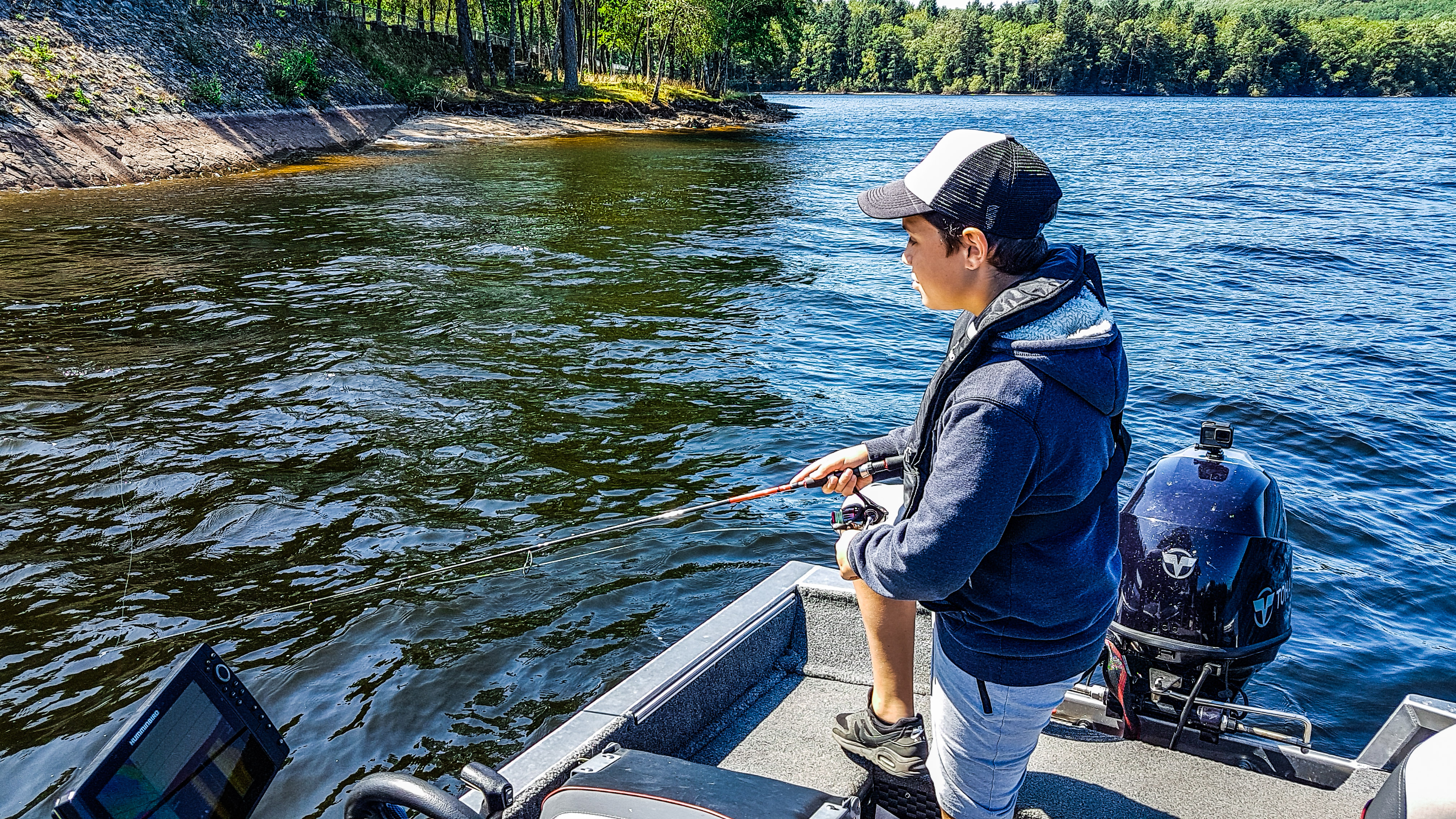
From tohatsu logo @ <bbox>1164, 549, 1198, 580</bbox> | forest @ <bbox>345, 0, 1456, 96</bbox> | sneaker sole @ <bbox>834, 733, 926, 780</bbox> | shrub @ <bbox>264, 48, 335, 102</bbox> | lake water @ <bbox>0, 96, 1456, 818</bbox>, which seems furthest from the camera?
forest @ <bbox>345, 0, 1456, 96</bbox>

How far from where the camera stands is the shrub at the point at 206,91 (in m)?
27.6

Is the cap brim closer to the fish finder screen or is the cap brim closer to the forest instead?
the fish finder screen

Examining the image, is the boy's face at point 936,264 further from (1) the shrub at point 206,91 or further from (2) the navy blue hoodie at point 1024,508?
(1) the shrub at point 206,91

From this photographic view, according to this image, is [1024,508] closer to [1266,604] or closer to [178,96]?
[1266,604]

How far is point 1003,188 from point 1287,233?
2127 centimetres

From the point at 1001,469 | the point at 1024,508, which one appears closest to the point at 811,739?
the point at 1024,508

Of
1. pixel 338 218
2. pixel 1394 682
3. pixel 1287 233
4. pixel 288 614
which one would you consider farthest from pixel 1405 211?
pixel 288 614

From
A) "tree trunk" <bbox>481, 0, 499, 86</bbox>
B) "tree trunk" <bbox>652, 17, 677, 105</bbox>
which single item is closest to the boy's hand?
"tree trunk" <bbox>481, 0, 499, 86</bbox>

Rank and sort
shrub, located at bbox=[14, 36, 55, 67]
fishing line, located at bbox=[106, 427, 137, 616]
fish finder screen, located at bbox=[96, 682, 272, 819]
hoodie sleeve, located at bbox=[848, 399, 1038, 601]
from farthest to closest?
shrub, located at bbox=[14, 36, 55, 67] < fishing line, located at bbox=[106, 427, 137, 616] < hoodie sleeve, located at bbox=[848, 399, 1038, 601] < fish finder screen, located at bbox=[96, 682, 272, 819]

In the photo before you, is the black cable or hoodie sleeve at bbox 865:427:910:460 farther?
the black cable

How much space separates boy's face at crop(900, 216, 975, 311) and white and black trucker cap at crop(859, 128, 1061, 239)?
63mm

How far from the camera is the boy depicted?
7.05 feet

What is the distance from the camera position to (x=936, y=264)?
2.39 metres

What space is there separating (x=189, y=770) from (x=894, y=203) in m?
2.05
